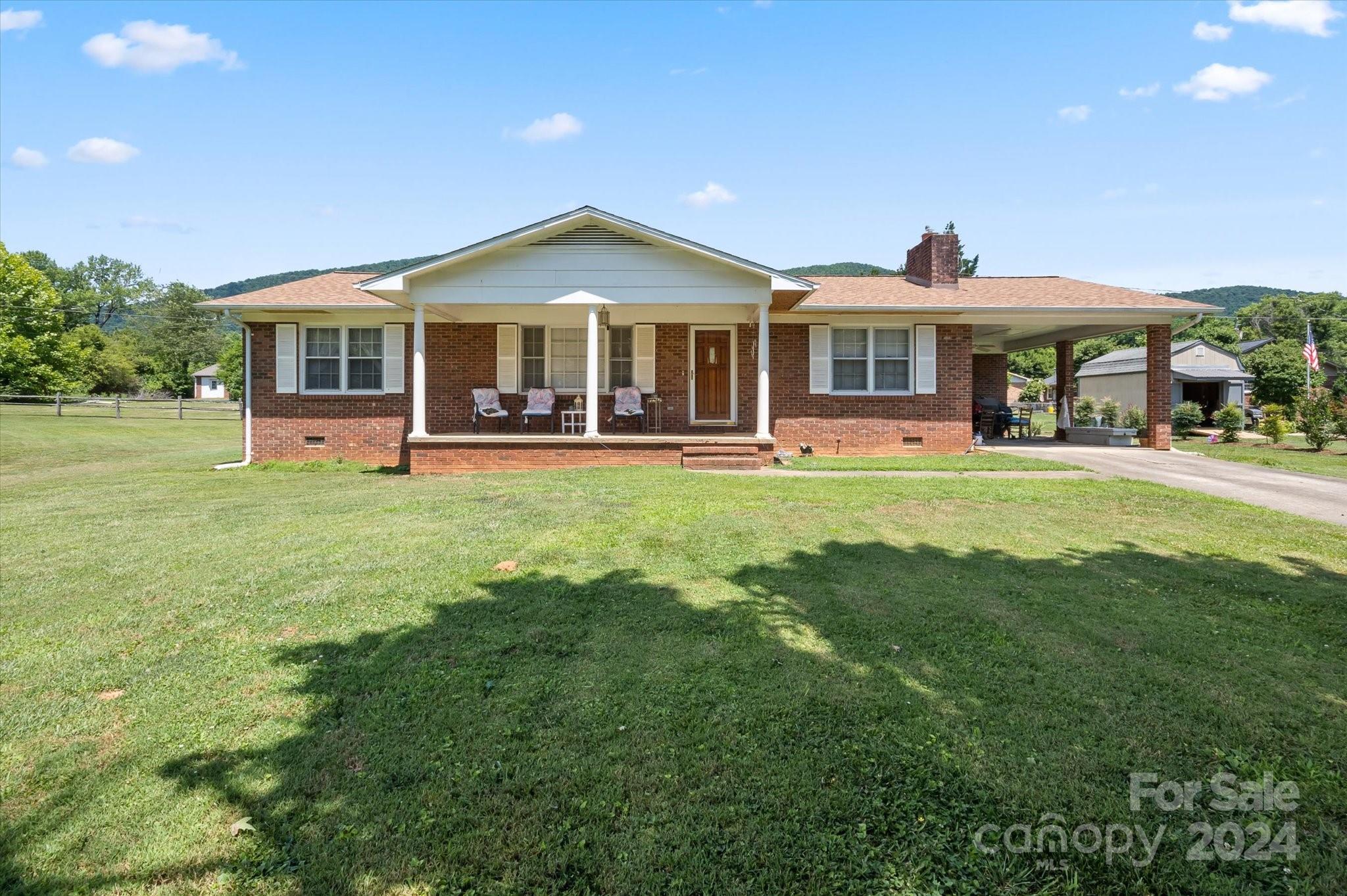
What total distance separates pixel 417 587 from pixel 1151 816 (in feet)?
13.1

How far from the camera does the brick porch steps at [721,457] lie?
36.5 feet

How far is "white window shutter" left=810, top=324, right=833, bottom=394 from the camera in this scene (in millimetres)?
13805

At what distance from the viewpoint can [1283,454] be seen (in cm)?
1595

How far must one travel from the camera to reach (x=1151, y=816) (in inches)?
87.4

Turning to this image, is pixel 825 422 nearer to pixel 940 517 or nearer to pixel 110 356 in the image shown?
pixel 940 517

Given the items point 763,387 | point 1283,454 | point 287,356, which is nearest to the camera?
point 763,387

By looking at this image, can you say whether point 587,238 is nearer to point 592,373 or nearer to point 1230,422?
point 592,373

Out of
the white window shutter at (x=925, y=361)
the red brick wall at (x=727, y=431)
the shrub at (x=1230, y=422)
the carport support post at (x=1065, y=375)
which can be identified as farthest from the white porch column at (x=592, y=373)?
the shrub at (x=1230, y=422)

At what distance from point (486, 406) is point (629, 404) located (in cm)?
276

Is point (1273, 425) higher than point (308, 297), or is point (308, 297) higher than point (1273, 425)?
point (308, 297)

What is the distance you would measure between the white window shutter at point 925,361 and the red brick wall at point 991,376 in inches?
255

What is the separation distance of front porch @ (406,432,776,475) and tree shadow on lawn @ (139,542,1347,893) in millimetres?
7062

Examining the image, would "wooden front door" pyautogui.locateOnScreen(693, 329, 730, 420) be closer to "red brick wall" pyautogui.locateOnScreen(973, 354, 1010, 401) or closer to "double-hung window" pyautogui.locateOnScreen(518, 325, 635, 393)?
"double-hung window" pyautogui.locateOnScreen(518, 325, 635, 393)

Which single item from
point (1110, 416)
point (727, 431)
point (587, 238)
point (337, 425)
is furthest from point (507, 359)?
point (1110, 416)
